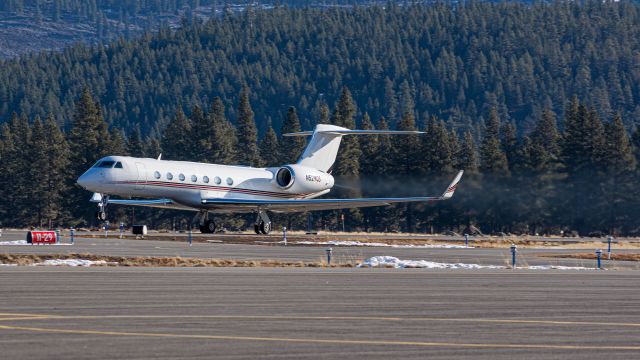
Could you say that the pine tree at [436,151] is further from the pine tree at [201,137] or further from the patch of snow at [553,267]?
the patch of snow at [553,267]

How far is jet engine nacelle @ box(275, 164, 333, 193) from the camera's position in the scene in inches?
2349

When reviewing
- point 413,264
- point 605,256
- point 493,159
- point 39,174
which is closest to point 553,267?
point 413,264

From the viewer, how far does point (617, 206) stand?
9931cm

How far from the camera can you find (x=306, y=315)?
18750 mm

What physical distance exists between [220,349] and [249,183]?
43.7m

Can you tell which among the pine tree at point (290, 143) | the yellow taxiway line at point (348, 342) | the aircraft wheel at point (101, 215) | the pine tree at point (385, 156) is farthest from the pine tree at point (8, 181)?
the yellow taxiway line at point (348, 342)

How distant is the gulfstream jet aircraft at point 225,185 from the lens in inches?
2041

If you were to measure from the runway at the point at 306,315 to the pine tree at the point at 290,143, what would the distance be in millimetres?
77376

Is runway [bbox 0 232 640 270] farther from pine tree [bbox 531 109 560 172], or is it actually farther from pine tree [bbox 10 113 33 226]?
pine tree [bbox 10 113 33 226]

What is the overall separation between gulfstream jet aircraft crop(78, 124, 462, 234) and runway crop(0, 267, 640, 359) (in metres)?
23.7

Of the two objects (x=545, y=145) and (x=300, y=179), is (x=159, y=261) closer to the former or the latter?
(x=300, y=179)

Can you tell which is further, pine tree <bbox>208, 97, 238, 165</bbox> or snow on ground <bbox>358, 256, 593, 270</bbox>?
pine tree <bbox>208, 97, 238, 165</bbox>

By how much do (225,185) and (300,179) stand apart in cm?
511

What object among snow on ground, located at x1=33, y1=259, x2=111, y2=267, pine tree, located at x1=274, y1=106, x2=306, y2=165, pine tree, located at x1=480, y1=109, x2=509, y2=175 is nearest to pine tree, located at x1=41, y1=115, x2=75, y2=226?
pine tree, located at x1=274, y1=106, x2=306, y2=165
